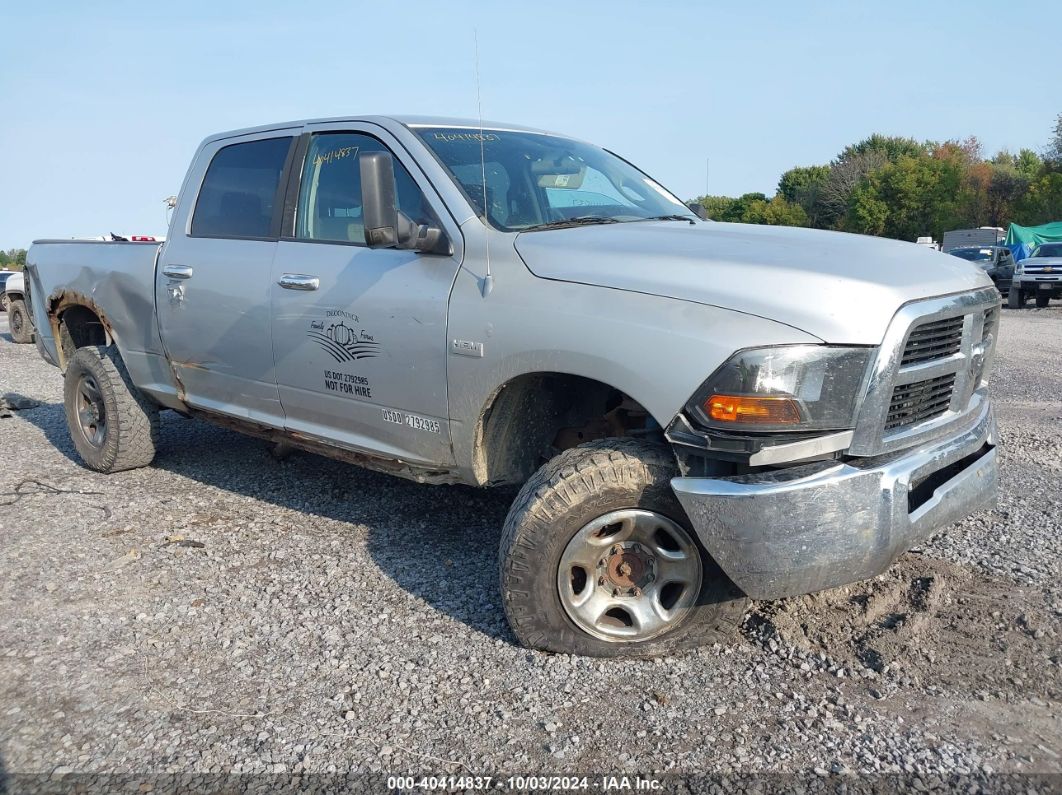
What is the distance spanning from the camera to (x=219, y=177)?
486 centimetres

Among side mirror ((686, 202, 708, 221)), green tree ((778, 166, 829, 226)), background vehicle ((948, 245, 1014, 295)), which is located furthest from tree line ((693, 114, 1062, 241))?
side mirror ((686, 202, 708, 221))

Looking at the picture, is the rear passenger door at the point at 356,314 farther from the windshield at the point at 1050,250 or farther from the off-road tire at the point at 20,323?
the windshield at the point at 1050,250

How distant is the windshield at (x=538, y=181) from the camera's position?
365cm

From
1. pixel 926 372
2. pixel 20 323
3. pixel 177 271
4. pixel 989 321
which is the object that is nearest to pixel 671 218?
pixel 989 321

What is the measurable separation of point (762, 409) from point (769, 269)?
48 centimetres

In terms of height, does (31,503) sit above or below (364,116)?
below

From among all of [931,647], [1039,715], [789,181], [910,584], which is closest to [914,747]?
[1039,715]

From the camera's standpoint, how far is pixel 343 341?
3.79 meters

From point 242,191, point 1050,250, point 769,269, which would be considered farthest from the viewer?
point 1050,250

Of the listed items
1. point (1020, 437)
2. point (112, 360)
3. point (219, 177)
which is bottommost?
point (1020, 437)

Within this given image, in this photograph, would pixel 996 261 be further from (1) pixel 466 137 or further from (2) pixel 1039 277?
(1) pixel 466 137

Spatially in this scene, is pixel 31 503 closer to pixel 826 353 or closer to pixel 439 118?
pixel 439 118

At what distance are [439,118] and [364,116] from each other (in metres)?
0.36

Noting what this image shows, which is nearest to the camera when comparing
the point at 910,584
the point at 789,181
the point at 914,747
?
the point at 914,747
